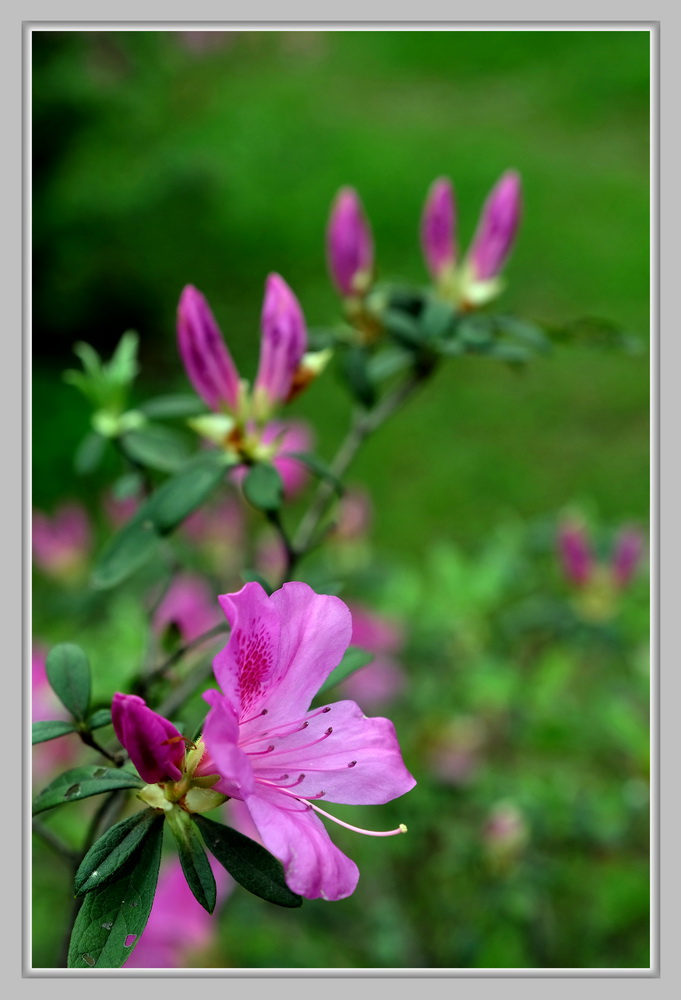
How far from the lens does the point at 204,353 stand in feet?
2.62

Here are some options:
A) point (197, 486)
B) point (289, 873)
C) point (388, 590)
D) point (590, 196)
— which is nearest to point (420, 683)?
point (388, 590)

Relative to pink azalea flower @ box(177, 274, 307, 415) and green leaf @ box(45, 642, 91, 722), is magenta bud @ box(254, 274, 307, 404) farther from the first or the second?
green leaf @ box(45, 642, 91, 722)

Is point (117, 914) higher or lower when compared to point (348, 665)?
lower

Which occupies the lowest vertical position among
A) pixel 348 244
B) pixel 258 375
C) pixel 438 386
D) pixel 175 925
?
pixel 175 925

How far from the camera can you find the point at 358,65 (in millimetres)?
4301

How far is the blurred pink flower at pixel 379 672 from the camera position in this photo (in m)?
1.55

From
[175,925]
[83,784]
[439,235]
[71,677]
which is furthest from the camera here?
[175,925]

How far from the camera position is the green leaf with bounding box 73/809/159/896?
0.52 meters

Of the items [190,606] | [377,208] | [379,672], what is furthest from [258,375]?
[377,208]

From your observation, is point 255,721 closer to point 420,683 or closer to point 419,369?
point 419,369

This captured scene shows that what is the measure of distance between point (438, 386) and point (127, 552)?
2911 mm

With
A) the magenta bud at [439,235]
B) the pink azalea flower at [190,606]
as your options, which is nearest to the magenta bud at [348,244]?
the magenta bud at [439,235]

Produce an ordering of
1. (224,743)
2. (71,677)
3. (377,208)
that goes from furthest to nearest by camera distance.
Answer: (377,208), (71,677), (224,743)

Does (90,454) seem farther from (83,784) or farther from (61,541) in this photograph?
(61,541)
